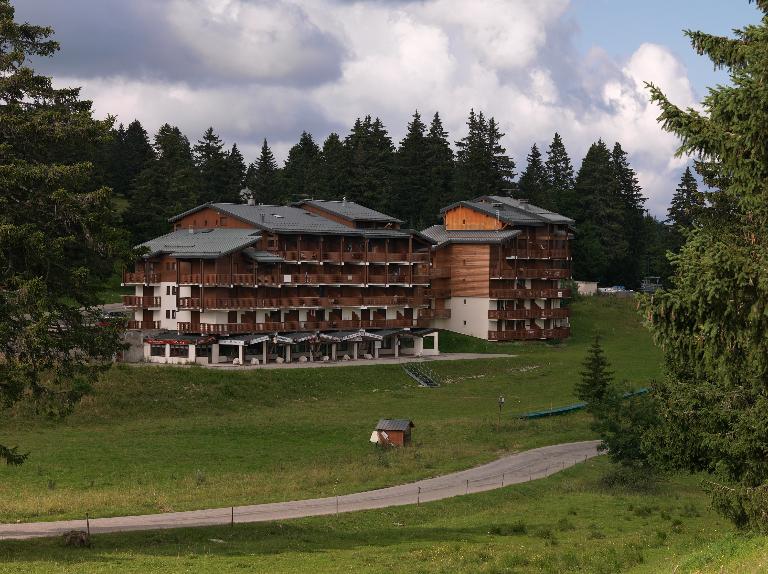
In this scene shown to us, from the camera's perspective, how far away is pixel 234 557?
1124 inches

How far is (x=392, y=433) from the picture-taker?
5328cm

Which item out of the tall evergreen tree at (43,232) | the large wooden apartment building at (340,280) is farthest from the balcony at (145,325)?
the tall evergreen tree at (43,232)

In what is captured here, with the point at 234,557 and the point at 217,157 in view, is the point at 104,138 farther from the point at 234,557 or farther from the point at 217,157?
Answer: the point at 217,157

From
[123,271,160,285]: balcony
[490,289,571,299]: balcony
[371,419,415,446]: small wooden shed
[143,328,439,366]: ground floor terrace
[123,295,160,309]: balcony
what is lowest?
[371,419,415,446]: small wooden shed

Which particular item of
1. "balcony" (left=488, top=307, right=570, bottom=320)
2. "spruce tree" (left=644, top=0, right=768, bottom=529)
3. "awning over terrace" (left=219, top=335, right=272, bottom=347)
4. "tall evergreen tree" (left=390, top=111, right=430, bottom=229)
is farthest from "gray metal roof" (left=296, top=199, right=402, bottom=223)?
"spruce tree" (left=644, top=0, right=768, bottom=529)

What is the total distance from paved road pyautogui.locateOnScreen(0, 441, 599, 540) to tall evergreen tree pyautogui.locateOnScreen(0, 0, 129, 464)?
237 inches

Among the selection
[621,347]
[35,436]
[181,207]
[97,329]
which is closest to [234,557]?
[97,329]

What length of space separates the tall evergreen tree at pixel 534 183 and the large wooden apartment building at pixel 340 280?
1963cm

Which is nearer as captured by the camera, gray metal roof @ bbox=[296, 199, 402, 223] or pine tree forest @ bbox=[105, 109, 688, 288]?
gray metal roof @ bbox=[296, 199, 402, 223]

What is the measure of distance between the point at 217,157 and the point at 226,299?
49.7m

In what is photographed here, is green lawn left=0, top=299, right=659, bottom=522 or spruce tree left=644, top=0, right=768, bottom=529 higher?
spruce tree left=644, top=0, right=768, bottom=529

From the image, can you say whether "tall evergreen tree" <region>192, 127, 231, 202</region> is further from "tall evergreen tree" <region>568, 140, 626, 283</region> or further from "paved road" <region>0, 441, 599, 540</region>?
"paved road" <region>0, 441, 599, 540</region>

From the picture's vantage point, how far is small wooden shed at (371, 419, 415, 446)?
53.2 meters

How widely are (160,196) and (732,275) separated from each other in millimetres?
93762
